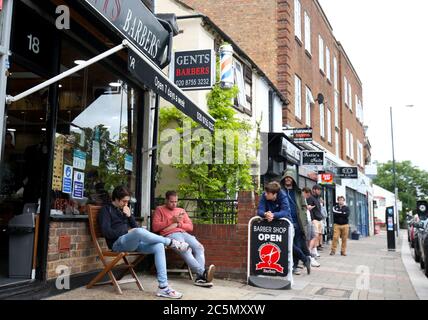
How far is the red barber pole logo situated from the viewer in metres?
7.22

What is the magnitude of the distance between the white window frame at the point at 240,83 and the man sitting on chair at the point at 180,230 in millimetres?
5603

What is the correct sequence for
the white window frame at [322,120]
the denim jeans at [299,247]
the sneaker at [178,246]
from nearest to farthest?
1. the sneaker at [178,246]
2. the denim jeans at [299,247]
3. the white window frame at [322,120]

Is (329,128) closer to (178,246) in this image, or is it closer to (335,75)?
(335,75)

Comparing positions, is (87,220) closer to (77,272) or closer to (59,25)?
(77,272)

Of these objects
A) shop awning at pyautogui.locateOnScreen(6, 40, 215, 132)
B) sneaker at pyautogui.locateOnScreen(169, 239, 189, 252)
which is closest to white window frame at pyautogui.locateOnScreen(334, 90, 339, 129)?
shop awning at pyautogui.locateOnScreen(6, 40, 215, 132)

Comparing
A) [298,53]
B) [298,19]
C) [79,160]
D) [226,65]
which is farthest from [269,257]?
[298,19]

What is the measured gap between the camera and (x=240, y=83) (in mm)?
12172

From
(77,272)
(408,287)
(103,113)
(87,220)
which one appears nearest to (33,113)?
(103,113)

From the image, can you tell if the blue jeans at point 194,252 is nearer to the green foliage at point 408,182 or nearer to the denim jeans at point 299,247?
the denim jeans at point 299,247

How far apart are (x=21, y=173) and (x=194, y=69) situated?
13.2 feet

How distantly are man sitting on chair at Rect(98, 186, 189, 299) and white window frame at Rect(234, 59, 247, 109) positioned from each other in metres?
6.52

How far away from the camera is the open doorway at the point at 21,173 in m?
5.36

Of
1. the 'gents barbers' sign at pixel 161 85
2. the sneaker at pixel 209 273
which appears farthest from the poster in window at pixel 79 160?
the sneaker at pixel 209 273

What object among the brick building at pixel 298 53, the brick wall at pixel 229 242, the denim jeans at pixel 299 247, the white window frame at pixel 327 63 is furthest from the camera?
the white window frame at pixel 327 63
